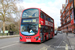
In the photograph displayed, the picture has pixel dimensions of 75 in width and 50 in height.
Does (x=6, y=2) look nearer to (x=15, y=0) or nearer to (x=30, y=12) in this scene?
(x=15, y=0)

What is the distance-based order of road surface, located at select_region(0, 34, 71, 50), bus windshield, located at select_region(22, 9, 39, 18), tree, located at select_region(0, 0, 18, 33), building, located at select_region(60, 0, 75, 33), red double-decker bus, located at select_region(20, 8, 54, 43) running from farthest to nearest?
building, located at select_region(60, 0, 75, 33)
tree, located at select_region(0, 0, 18, 33)
bus windshield, located at select_region(22, 9, 39, 18)
red double-decker bus, located at select_region(20, 8, 54, 43)
road surface, located at select_region(0, 34, 71, 50)

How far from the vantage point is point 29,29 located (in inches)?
416

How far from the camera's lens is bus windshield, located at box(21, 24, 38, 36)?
10438 mm

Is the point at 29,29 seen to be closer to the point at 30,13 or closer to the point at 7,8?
the point at 30,13

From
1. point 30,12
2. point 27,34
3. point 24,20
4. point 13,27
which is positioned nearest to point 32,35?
point 27,34

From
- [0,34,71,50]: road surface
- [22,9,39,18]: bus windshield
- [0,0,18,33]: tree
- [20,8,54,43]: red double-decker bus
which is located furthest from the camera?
[0,0,18,33]: tree

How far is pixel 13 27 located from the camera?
3994 cm

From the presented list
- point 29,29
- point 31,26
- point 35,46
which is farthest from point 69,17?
point 35,46

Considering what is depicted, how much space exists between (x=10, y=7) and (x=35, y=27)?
23.8 metres

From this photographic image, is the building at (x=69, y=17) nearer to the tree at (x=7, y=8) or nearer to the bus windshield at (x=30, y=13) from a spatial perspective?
the tree at (x=7, y=8)

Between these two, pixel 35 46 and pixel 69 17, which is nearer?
pixel 35 46

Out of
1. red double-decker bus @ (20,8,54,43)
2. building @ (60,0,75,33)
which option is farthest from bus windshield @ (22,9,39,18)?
building @ (60,0,75,33)

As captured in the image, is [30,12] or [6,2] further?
[6,2]

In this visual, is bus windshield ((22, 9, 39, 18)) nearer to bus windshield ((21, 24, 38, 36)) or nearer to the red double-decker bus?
the red double-decker bus
